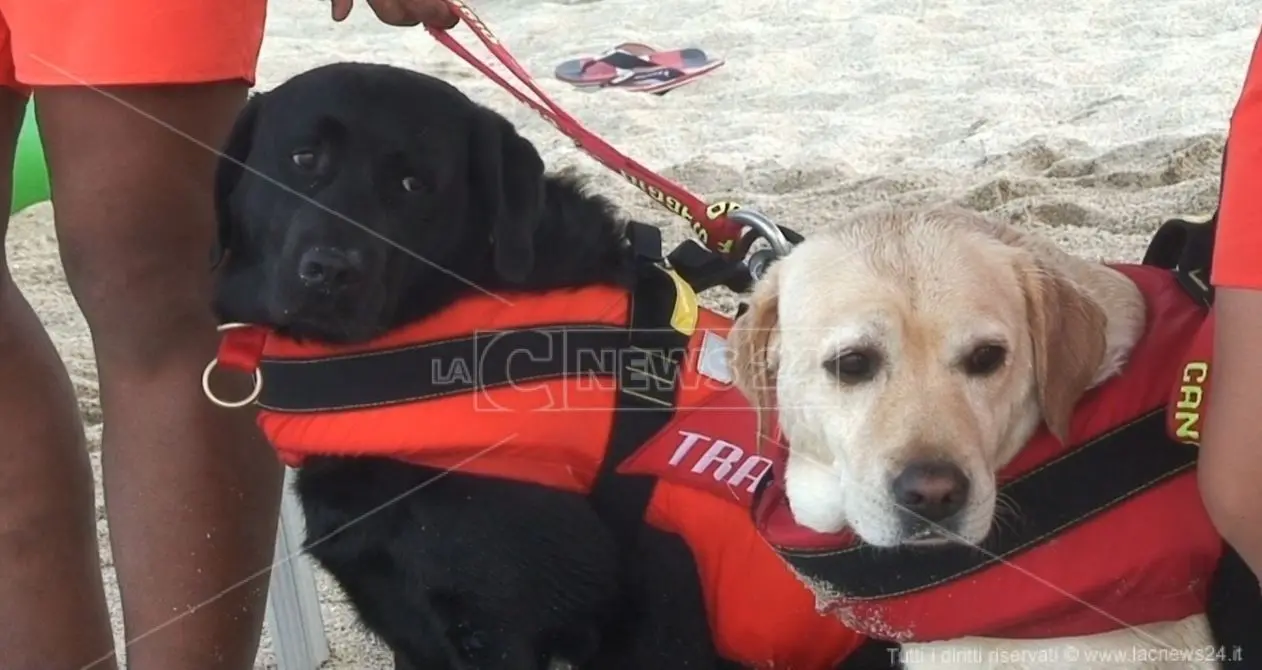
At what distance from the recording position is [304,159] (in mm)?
1848

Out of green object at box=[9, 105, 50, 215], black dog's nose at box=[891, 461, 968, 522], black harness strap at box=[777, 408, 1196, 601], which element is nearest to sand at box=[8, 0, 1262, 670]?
green object at box=[9, 105, 50, 215]

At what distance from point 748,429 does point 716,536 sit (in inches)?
5.7

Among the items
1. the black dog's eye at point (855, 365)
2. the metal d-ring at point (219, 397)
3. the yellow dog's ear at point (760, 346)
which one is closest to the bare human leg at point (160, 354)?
the metal d-ring at point (219, 397)

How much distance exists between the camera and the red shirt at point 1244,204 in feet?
4.19

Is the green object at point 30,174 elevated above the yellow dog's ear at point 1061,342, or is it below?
below

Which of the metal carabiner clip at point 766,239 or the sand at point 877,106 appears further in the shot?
the sand at point 877,106

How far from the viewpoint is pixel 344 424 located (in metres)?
1.78

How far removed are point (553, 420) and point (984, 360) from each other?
1.83 feet

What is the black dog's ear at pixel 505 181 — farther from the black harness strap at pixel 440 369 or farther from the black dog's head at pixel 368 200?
the black harness strap at pixel 440 369

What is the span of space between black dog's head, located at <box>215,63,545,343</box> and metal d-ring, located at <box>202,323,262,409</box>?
16 millimetres

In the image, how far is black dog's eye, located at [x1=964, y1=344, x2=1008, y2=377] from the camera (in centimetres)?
151

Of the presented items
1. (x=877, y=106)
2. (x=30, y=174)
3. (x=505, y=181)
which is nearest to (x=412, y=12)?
(x=505, y=181)

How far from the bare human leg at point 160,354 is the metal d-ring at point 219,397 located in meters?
0.01

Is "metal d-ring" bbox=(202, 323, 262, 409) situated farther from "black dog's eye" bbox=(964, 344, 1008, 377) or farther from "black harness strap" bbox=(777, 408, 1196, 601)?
"black dog's eye" bbox=(964, 344, 1008, 377)
